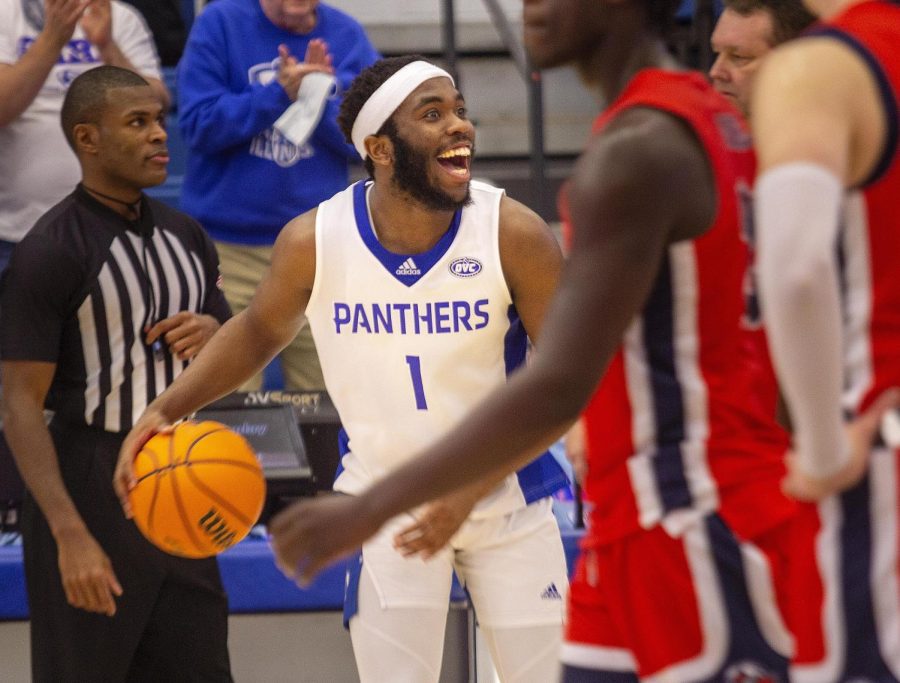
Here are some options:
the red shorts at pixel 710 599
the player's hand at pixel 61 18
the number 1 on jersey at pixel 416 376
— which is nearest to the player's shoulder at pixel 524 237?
the number 1 on jersey at pixel 416 376

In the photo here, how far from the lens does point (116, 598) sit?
4.32 meters

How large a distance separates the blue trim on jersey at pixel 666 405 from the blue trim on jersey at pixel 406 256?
5.62ft

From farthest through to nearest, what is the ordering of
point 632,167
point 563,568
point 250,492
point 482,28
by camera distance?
point 482,28 < point 563,568 < point 250,492 < point 632,167

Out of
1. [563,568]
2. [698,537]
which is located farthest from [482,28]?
[698,537]

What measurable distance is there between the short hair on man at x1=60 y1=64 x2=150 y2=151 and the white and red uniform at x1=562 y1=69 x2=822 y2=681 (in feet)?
8.87

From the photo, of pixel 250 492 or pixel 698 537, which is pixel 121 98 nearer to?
pixel 250 492

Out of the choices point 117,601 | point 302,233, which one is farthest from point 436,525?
point 117,601

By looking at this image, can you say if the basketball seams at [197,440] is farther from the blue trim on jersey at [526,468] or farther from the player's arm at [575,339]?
the player's arm at [575,339]

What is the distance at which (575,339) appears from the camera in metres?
2.06

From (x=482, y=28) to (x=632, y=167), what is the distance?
669 cm

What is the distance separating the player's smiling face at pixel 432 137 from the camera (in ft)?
13.5

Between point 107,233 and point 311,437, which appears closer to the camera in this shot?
point 107,233

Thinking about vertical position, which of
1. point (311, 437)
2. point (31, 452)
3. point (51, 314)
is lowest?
point (311, 437)

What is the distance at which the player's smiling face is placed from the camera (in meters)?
4.11
